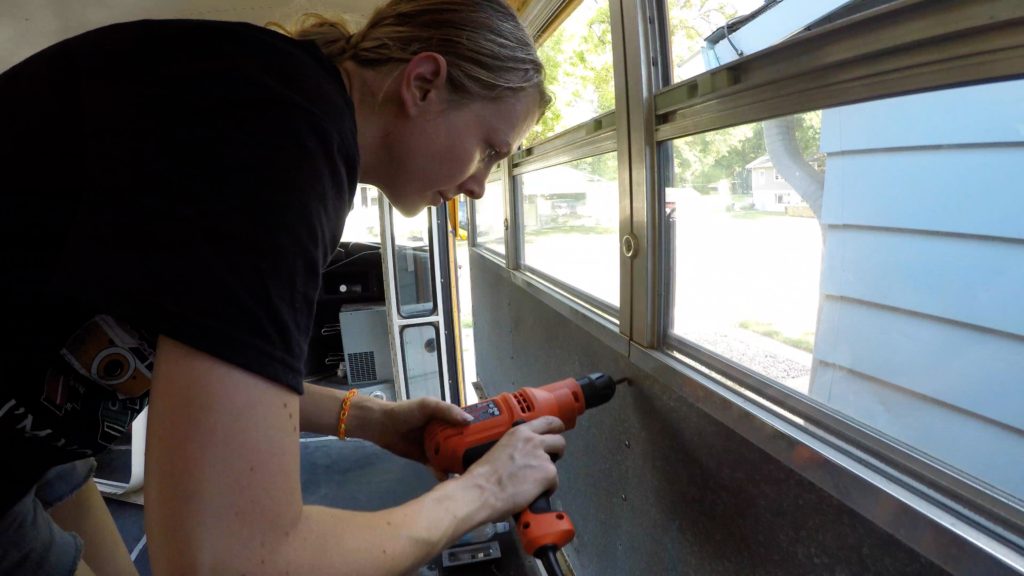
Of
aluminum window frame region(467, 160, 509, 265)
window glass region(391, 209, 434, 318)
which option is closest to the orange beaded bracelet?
aluminum window frame region(467, 160, 509, 265)

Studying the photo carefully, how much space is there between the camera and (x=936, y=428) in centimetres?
69

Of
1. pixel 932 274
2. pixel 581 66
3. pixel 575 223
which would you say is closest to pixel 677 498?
pixel 932 274

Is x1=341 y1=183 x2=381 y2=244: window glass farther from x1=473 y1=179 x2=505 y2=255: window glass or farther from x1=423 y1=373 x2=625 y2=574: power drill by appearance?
x1=423 y1=373 x2=625 y2=574: power drill

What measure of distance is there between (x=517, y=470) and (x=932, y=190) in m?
0.69

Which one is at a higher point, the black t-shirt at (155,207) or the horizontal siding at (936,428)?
the black t-shirt at (155,207)

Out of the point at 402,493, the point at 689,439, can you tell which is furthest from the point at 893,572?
the point at 402,493

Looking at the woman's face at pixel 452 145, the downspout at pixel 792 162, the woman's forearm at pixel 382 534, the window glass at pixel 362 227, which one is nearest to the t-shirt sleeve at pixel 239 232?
the woman's forearm at pixel 382 534

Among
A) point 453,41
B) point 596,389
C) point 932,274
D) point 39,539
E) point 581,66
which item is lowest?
point 39,539

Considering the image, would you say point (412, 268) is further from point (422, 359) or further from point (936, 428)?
point (936, 428)

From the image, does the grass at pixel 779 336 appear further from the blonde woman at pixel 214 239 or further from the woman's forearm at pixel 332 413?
the woman's forearm at pixel 332 413

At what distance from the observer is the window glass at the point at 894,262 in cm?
60

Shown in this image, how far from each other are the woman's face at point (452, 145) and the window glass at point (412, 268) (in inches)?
80.7

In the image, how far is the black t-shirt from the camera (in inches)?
17.5

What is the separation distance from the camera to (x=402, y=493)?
92.4 inches
